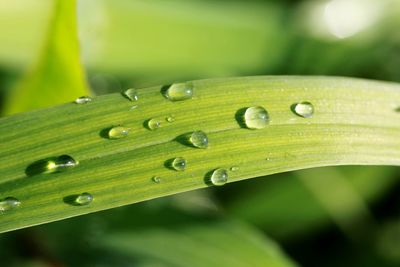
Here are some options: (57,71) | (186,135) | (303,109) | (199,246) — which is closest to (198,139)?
(186,135)

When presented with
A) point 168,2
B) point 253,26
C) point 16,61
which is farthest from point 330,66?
point 16,61

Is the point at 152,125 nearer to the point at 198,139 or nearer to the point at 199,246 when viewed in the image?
the point at 198,139

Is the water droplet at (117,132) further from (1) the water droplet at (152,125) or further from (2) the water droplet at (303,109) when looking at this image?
(2) the water droplet at (303,109)

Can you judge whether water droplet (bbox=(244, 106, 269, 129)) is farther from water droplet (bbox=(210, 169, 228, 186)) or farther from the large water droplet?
the large water droplet

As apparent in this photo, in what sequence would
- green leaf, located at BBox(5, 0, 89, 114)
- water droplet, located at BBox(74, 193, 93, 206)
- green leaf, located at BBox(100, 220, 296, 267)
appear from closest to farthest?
1. water droplet, located at BBox(74, 193, 93, 206)
2. green leaf, located at BBox(5, 0, 89, 114)
3. green leaf, located at BBox(100, 220, 296, 267)

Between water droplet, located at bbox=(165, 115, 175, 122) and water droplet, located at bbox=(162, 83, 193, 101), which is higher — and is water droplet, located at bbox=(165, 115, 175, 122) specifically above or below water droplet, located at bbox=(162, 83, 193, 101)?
below

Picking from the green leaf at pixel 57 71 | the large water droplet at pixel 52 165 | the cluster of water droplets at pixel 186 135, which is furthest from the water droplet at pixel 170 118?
the green leaf at pixel 57 71

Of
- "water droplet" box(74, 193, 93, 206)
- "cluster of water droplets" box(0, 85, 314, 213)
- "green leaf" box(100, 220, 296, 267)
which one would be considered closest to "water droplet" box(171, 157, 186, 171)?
"cluster of water droplets" box(0, 85, 314, 213)
